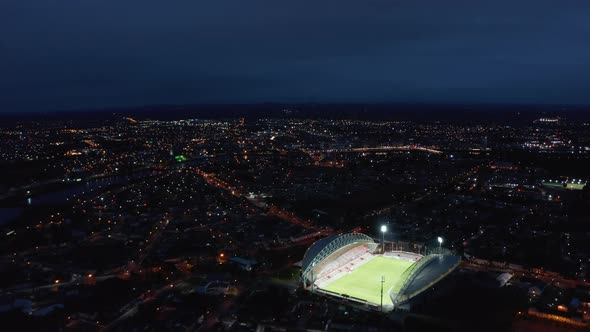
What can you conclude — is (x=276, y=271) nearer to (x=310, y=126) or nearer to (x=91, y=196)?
(x=91, y=196)

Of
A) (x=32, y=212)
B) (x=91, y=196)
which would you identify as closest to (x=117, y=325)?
(x=32, y=212)

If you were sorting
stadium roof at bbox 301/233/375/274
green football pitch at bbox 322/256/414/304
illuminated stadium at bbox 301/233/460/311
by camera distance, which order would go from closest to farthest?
1. illuminated stadium at bbox 301/233/460/311
2. green football pitch at bbox 322/256/414/304
3. stadium roof at bbox 301/233/375/274

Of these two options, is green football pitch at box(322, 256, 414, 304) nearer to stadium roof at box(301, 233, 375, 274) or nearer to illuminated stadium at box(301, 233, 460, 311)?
illuminated stadium at box(301, 233, 460, 311)

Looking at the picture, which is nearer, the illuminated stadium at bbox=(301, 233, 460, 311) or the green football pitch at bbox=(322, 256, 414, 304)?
the illuminated stadium at bbox=(301, 233, 460, 311)

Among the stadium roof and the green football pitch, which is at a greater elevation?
the stadium roof

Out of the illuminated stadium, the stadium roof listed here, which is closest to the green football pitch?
the illuminated stadium

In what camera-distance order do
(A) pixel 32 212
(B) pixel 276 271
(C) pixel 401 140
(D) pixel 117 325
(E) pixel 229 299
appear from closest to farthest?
(D) pixel 117 325, (E) pixel 229 299, (B) pixel 276 271, (A) pixel 32 212, (C) pixel 401 140

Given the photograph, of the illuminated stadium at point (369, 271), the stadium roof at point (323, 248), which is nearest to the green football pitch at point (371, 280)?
the illuminated stadium at point (369, 271)

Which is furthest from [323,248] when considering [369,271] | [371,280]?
[369,271]

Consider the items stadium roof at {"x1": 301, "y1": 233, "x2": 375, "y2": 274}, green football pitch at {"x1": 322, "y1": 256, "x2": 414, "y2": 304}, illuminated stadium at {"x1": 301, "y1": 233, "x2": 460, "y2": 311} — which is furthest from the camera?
stadium roof at {"x1": 301, "y1": 233, "x2": 375, "y2": 274}
